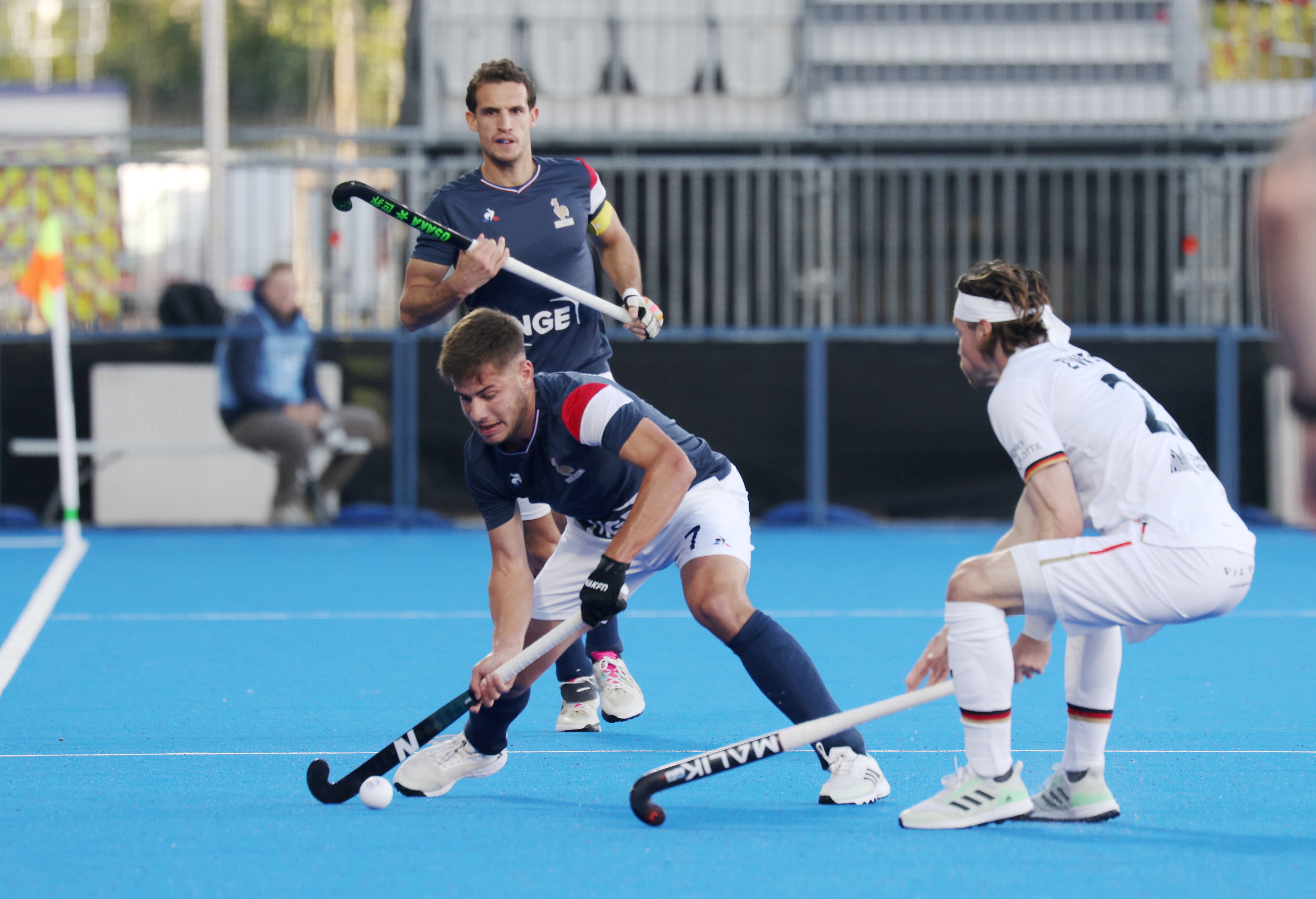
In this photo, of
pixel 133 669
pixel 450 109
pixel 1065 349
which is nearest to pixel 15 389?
pixel 450 109

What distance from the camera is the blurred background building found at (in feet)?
36.4

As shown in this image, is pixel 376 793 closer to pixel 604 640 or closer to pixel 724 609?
pixel 724 609

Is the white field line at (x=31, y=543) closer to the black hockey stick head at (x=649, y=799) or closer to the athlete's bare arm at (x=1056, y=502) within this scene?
the black hockey stick head at (x=649, y=799)

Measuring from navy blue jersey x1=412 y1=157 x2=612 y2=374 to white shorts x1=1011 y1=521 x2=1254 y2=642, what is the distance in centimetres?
204

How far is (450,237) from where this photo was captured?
4758mm

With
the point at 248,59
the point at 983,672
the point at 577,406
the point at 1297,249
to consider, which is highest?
the point at 248,59

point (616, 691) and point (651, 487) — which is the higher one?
point (651, 487)

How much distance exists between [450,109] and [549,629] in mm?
8979

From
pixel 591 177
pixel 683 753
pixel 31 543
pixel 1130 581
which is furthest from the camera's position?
pixel 31 543

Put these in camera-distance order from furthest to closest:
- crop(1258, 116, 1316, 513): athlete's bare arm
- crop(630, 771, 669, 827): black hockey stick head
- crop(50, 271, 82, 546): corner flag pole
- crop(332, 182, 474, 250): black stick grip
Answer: crop(50, 271, 82, 546): corner flag pole, crop(332, 182, 474, 250): black stick grip, crop(630, 771, 669, 827): black hockey stick head, crop(1258, 116, 1316, 513): athlete's bare arm

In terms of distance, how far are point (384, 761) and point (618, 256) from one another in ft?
6.83

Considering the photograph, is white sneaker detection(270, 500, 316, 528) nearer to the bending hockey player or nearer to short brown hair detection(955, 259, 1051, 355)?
the bending hockey player

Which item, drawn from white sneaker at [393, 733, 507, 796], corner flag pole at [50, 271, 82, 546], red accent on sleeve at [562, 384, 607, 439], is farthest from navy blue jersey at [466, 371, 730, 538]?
corner flag pole at [50, 271, 82, 546]

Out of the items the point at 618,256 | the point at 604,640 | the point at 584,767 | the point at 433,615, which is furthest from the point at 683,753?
the point at 433,615
